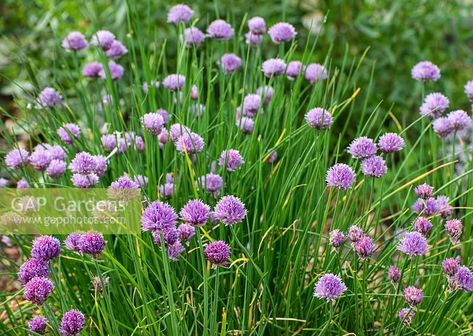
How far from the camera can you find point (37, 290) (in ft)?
5.24

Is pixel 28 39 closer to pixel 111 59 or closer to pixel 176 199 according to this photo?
pixel 111 59

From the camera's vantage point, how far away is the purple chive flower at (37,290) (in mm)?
1595

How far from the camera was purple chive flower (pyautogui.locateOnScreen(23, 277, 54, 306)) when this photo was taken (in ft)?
5.23

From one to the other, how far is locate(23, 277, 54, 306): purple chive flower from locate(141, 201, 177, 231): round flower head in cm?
26

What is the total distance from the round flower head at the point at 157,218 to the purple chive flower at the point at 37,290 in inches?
10.3

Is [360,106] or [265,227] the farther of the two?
[360,106]

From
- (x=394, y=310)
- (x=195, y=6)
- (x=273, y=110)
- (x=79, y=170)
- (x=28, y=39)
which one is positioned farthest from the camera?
(x=28, y=39)

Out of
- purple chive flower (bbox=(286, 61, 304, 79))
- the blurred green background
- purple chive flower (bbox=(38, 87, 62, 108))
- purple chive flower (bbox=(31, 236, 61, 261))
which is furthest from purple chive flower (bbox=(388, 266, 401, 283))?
the blurred green background

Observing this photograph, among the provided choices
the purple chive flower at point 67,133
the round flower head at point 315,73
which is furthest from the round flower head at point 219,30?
the purple chive flower at point 67,133

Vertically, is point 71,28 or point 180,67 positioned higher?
point 180,67

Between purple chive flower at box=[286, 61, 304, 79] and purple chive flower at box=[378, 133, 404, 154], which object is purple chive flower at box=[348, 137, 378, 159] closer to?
purple chive flower at box=[378, 133, 404, 154]

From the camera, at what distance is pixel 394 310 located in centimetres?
202

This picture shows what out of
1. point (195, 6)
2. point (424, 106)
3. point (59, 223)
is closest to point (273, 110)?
point (424, 106)

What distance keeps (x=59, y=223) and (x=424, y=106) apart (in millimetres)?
1229
